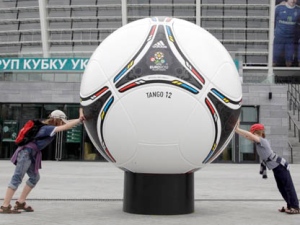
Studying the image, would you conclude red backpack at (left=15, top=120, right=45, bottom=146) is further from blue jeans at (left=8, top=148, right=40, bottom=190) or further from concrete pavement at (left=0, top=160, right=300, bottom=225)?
concrete pavement at (left=0, top=160, right=300, bottom=225)

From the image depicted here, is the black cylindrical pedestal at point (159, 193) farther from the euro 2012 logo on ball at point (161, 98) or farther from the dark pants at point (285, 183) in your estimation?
the dark pants at point (285, 183)

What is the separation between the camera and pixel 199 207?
7000mm

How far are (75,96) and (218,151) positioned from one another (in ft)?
59.5

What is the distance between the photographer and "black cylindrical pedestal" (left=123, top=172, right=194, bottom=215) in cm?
583

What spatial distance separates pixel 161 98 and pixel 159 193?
1.25m

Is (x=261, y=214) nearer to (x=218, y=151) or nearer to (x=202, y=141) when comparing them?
(x=218, y=151)

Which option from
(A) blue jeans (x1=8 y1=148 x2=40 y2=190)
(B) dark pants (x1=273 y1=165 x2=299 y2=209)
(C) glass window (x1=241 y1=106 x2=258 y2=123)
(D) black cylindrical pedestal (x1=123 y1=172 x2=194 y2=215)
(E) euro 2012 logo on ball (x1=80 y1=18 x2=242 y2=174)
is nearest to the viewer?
(E) euro 2012 logo on ball (x1=80 y1=18 x2=242 y2=174)

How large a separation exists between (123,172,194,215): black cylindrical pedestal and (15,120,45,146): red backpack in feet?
4.65

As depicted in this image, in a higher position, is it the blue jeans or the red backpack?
the red backpack

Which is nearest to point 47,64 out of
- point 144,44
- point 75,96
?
point 75,96

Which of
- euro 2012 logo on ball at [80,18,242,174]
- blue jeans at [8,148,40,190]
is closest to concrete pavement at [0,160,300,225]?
blue jeans at [8,148,40,190]

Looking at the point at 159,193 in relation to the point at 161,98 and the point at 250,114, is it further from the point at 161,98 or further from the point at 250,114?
the point at 250,114

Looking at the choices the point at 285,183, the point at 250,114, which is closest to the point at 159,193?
the point at 285,183

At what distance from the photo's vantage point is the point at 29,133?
6.30 meters
